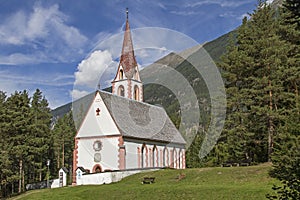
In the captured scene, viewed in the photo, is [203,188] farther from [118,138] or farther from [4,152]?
[4,152]

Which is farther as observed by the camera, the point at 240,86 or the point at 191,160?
the point at 191,160

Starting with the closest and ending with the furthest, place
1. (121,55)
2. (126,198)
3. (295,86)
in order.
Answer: (126,198), (295,86), (121,55)

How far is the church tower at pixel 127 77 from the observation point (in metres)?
54.3

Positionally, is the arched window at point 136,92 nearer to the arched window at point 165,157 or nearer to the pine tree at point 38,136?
the arched window at point 165,157

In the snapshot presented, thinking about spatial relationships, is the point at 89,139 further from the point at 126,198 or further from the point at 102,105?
the point at 126,198

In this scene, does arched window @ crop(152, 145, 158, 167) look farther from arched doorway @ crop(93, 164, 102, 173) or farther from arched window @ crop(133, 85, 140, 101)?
arched window @ crop(133, 85, 140, 101)

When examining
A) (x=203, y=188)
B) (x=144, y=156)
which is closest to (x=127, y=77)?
(x=144, y=156)

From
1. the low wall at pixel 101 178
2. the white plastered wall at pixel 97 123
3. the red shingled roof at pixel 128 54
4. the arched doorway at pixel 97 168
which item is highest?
the red shingled roof at pixel 128 54

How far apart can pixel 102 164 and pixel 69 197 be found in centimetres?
1300

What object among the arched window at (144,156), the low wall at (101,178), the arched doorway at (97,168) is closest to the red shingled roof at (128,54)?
the arched window at (144,156)

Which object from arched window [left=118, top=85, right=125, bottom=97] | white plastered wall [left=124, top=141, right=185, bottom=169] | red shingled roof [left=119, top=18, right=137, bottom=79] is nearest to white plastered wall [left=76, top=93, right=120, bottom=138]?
white plastered wall [left=124, top=141, right=185, bottom=169]

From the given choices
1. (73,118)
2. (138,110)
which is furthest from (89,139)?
(73,118)

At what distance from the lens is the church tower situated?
2137 inches

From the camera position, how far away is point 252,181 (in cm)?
2586
